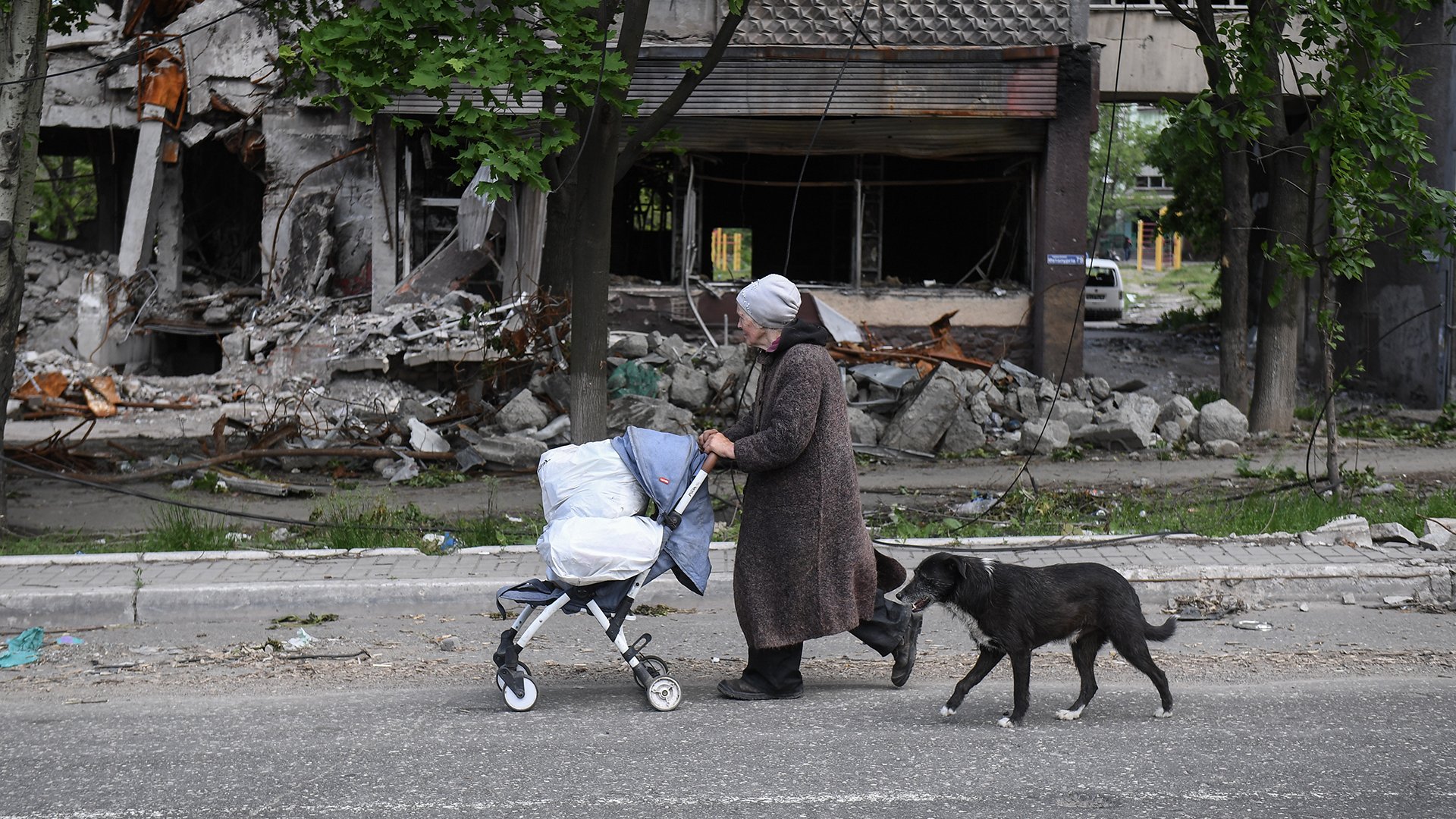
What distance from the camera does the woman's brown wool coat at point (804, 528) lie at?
491 centimetres

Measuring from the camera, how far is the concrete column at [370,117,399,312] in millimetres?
16031

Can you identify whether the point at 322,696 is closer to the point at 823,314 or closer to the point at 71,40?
the point at 823,314

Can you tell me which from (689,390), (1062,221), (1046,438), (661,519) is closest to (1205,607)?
(661,519)

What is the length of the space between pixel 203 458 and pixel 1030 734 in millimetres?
8327

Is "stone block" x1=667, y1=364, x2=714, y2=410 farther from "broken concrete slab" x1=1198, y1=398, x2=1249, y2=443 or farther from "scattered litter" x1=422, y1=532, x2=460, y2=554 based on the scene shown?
"scattered litter" x1=422, y1=532, x2=460, y2=554

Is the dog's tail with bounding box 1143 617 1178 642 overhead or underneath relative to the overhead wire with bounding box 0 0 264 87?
underneath

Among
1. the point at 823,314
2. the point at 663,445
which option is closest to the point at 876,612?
the point at 663,445

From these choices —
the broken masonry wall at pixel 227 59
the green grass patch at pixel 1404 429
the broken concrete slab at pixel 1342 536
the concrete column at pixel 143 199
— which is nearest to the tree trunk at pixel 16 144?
the broken concrete slab at pixel 1342 536

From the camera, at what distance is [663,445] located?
4957 mm

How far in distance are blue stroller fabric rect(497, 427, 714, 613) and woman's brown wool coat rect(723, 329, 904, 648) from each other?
201mm

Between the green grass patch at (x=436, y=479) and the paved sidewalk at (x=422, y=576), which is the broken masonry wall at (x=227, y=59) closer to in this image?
the green grass patch at (x=436, y=479)

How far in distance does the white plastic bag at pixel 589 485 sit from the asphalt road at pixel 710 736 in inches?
32.8

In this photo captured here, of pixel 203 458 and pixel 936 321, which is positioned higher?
pixel 936 321

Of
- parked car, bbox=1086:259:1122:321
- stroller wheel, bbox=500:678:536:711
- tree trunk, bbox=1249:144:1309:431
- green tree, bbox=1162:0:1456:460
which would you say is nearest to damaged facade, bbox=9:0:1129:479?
tree trunk, bbox=1249:144:1309:431
